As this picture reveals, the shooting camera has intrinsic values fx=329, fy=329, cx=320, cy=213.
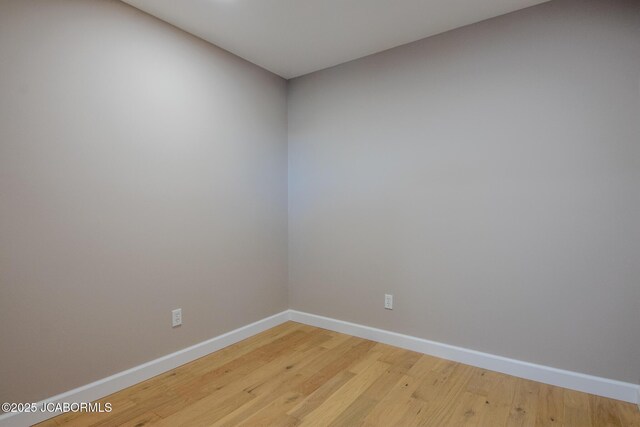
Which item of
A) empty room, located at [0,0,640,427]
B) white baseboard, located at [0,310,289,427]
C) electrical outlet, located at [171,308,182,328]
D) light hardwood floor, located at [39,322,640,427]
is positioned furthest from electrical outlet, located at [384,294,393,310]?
electrical outlet, located at [171,308,182,328]

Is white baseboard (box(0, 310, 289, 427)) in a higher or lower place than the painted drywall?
lower

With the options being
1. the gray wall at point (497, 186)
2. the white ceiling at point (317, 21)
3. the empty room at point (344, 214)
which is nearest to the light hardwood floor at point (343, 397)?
the empty room at point (344, 214)

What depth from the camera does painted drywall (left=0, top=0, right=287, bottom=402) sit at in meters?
1.67

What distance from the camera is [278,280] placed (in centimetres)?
323

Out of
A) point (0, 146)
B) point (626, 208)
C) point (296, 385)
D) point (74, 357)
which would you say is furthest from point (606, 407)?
point (0, 146)

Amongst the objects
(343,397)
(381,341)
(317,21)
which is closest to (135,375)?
(343,397)

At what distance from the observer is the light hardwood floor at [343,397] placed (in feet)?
5.76

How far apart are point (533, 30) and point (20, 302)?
333cm

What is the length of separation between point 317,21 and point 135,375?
2616 millimetres

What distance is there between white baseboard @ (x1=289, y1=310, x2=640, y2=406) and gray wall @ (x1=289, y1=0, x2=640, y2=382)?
2.3 inches

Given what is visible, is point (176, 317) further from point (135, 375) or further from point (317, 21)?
point (317, 21)

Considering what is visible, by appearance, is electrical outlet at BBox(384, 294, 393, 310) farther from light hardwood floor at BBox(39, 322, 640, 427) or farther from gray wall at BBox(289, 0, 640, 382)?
light hardwood floor at BBox(39, 322, 640, 427)

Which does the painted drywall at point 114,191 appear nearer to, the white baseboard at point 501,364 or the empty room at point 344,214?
the empty room at point 344,214

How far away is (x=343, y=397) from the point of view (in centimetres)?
197
